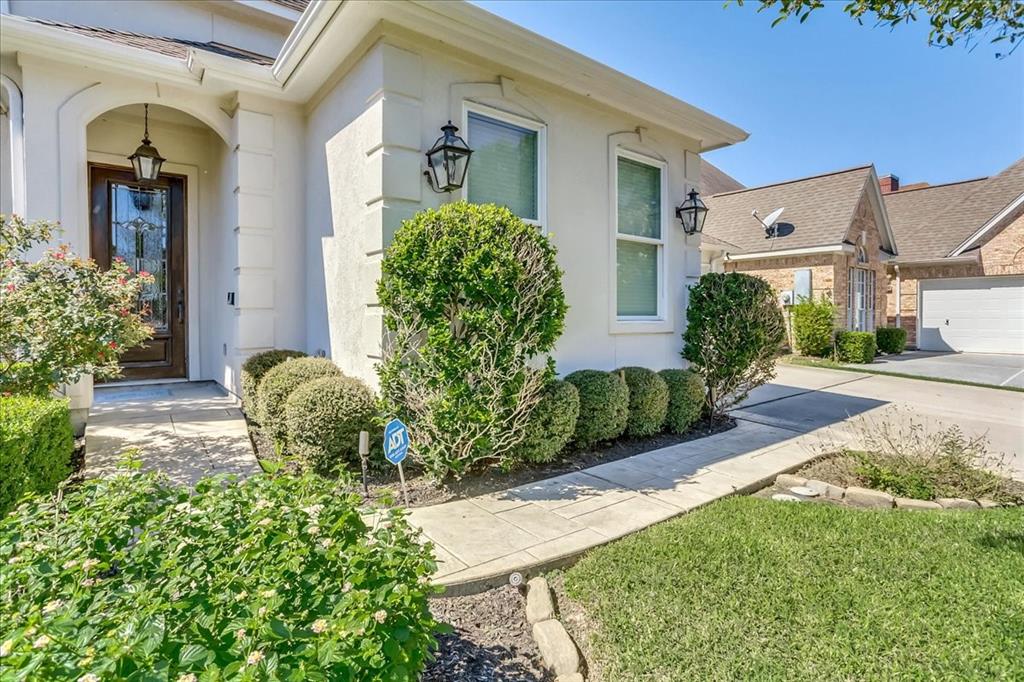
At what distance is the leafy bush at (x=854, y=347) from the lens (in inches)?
539

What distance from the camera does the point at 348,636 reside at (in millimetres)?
1362

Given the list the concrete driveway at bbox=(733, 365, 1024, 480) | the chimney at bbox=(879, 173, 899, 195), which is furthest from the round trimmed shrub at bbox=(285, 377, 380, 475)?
the chimney at bbox=(879, 173, 899, 195)

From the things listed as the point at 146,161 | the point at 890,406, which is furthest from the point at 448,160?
the point at 890,406

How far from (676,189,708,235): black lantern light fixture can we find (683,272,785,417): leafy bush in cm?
91

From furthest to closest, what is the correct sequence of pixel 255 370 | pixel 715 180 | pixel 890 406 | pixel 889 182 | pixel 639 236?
pixel 715 180 < pixel 889 182 < pixel 890 406 < pixel 639 236 < pixel 255 370

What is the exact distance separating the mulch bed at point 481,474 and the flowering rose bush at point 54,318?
1.56m

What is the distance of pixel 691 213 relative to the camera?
7121 millimetres

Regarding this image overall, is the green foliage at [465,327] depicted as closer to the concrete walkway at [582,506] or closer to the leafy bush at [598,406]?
the concrete walkway at [582,506]

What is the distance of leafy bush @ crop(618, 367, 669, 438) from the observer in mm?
5688

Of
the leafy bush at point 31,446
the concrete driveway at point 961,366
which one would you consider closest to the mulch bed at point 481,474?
the leafy bush at point 31,446

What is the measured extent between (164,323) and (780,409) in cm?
910

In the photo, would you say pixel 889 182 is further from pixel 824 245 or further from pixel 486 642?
Answer: pixel 486 642

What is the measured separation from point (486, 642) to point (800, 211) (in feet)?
57.4

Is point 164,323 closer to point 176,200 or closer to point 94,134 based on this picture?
point 176,200
